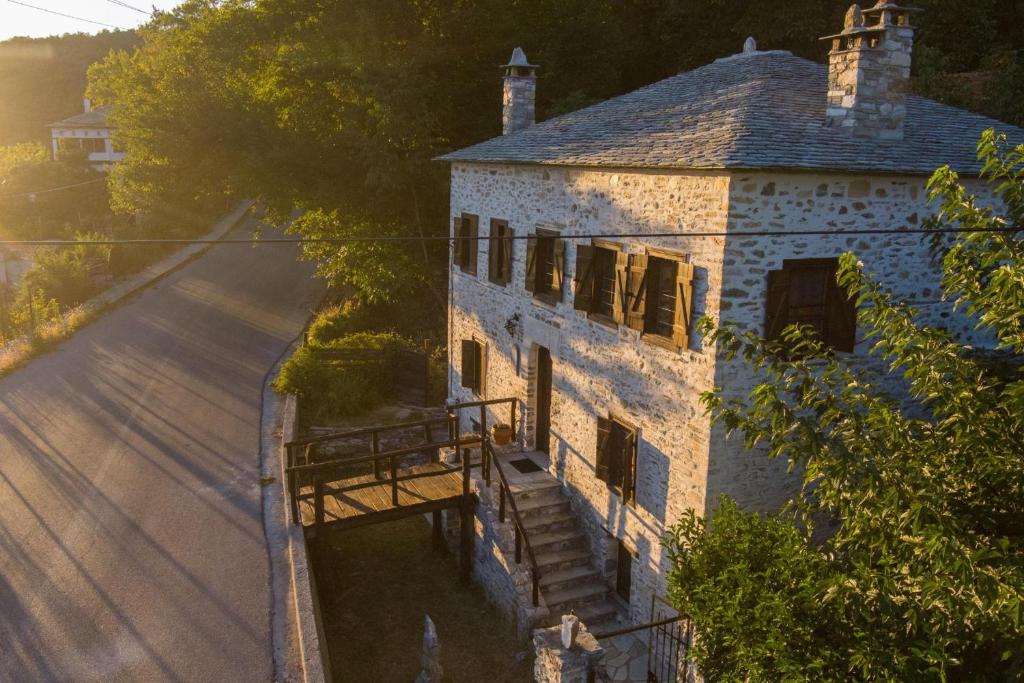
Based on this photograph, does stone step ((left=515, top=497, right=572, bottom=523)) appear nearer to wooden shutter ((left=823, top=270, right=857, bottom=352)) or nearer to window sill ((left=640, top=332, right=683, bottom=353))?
window sill ((left=640, top=332, right=683, bottom=353))

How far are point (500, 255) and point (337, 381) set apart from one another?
6.28m

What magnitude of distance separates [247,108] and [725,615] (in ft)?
68.7

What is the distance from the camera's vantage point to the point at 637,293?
428 inches

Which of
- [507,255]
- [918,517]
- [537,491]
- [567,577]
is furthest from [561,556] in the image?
[918,517]

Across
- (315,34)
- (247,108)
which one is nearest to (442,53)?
(315,34)

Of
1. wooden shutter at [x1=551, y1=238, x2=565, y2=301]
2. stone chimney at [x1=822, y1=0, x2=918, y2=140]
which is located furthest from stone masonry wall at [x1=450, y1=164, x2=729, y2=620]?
stone chimney at [x1=822, y1=0, x2=918, y2=140]

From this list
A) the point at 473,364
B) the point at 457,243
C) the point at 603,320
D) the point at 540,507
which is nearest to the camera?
the point at 603,320

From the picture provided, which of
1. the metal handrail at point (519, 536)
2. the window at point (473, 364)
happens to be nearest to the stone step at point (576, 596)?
the metal handrail at point (519, 536)

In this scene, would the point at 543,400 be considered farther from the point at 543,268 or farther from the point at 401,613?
the point at 401,613

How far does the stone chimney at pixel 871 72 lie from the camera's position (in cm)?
992

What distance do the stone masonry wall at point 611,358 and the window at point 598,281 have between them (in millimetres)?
234

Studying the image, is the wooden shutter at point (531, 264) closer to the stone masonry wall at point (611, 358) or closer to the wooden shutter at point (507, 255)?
the stone masonry wall at point (611, 358)

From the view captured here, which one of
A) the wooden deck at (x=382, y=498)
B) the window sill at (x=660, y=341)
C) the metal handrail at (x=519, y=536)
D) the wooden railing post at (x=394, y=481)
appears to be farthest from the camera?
the wooden railing post at (x=394, y=481)

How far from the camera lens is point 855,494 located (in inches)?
247
